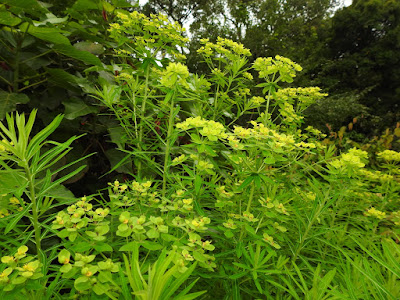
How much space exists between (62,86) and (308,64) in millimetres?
13391

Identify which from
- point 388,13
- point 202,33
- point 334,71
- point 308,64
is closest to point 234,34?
point 202,33

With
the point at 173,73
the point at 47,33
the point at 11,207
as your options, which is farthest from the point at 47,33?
the point at 11,207

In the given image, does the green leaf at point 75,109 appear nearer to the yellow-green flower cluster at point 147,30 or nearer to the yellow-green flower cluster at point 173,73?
the yellow-green flower cluster at point 147,30

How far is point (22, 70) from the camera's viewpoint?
1757 mm

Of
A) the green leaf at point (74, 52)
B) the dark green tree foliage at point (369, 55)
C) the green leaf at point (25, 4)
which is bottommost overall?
the green leaf at point (74, 52)

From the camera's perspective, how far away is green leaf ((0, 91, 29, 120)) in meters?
1.45

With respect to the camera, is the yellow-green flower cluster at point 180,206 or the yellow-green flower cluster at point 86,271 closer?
the yellow-green flower cluster at point 86,271

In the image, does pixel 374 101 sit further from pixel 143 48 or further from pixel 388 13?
pixel 143 48

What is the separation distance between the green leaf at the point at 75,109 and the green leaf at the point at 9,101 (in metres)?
0.22

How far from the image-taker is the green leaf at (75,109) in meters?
1.58

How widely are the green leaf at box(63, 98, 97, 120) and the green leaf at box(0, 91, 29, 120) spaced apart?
0.22 metres

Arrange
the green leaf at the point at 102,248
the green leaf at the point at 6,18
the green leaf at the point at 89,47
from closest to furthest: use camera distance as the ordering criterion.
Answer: the green leaf at the point at 102,248 → the green leaf at the point at 6,18 → the green leaf at the point at 89,47

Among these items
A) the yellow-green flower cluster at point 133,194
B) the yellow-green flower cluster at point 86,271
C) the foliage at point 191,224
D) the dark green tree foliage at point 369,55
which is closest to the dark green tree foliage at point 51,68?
the foliage at point 191,224

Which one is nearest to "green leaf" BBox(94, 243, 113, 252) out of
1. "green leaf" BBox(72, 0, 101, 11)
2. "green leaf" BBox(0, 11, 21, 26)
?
"green leaf" BBox(0, 11, 21, 26)
